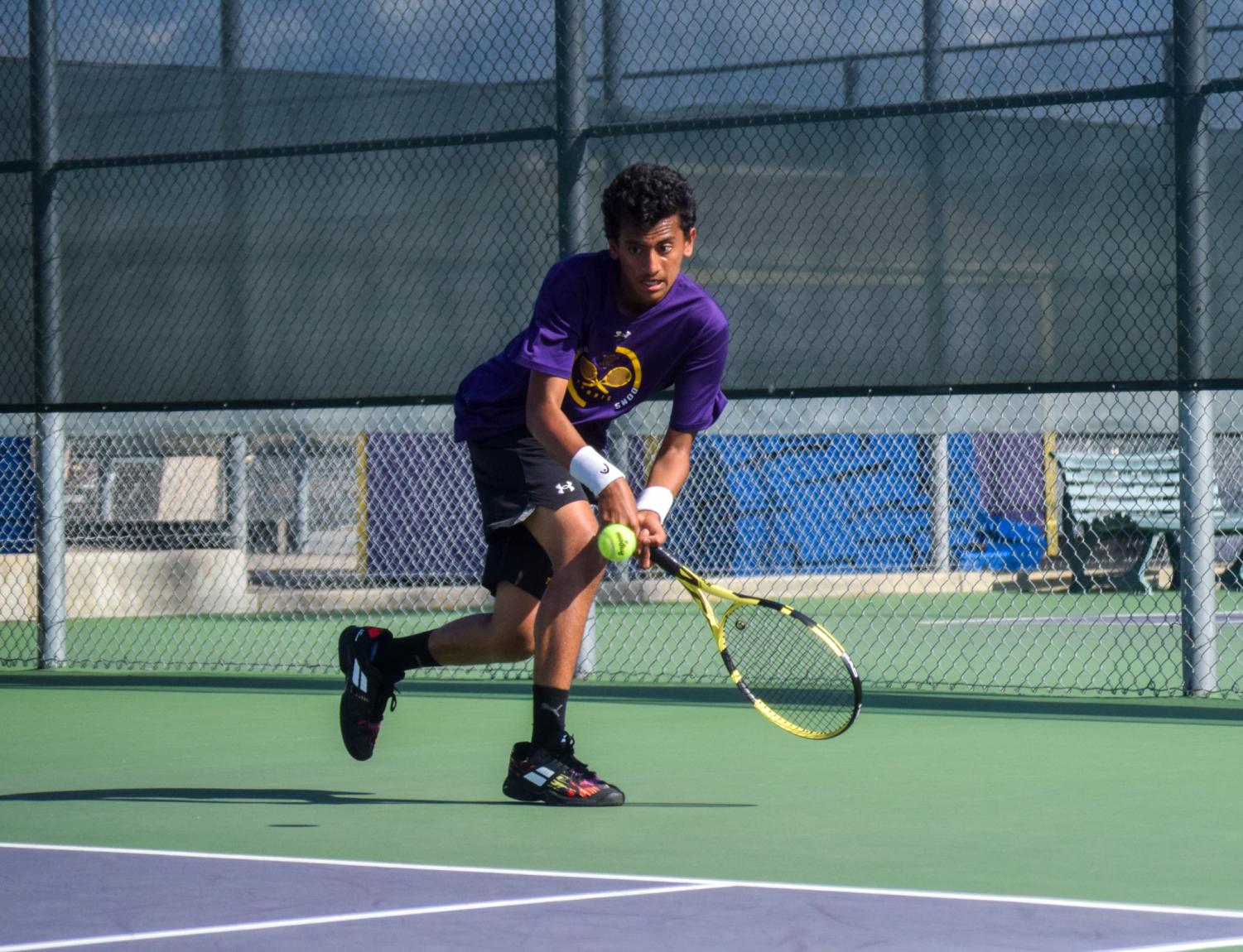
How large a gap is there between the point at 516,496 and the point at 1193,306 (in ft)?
10.3

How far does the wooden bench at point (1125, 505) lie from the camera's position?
15562 millimetres

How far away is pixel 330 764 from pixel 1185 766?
236 centimetres

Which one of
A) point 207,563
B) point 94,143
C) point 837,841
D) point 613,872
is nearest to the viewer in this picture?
point 613,872

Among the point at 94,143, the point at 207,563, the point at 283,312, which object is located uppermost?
the point at 94,143

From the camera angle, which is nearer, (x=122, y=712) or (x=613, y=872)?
(x=613, y=872)

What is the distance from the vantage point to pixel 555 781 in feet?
18.3

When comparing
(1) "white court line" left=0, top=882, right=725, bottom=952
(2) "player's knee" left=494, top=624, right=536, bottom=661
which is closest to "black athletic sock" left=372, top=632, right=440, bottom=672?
(2) "player's knee" left=494, top=624, right=536, bottom=661

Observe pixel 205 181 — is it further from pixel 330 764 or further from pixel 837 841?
pixel 837 841

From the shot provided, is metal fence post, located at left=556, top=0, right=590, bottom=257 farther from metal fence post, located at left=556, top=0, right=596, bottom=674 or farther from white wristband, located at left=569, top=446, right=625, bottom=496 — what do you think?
white wristband, located at left=569, top=446, right=625, bottom=496

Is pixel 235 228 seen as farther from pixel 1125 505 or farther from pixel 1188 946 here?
pixel 1125 505

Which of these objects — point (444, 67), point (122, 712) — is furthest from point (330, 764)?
point (444, 67)

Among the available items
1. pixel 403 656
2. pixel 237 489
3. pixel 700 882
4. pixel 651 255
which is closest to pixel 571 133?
pixel 403 656

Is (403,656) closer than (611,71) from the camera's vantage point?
Yes

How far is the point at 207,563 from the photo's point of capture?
14.1m
